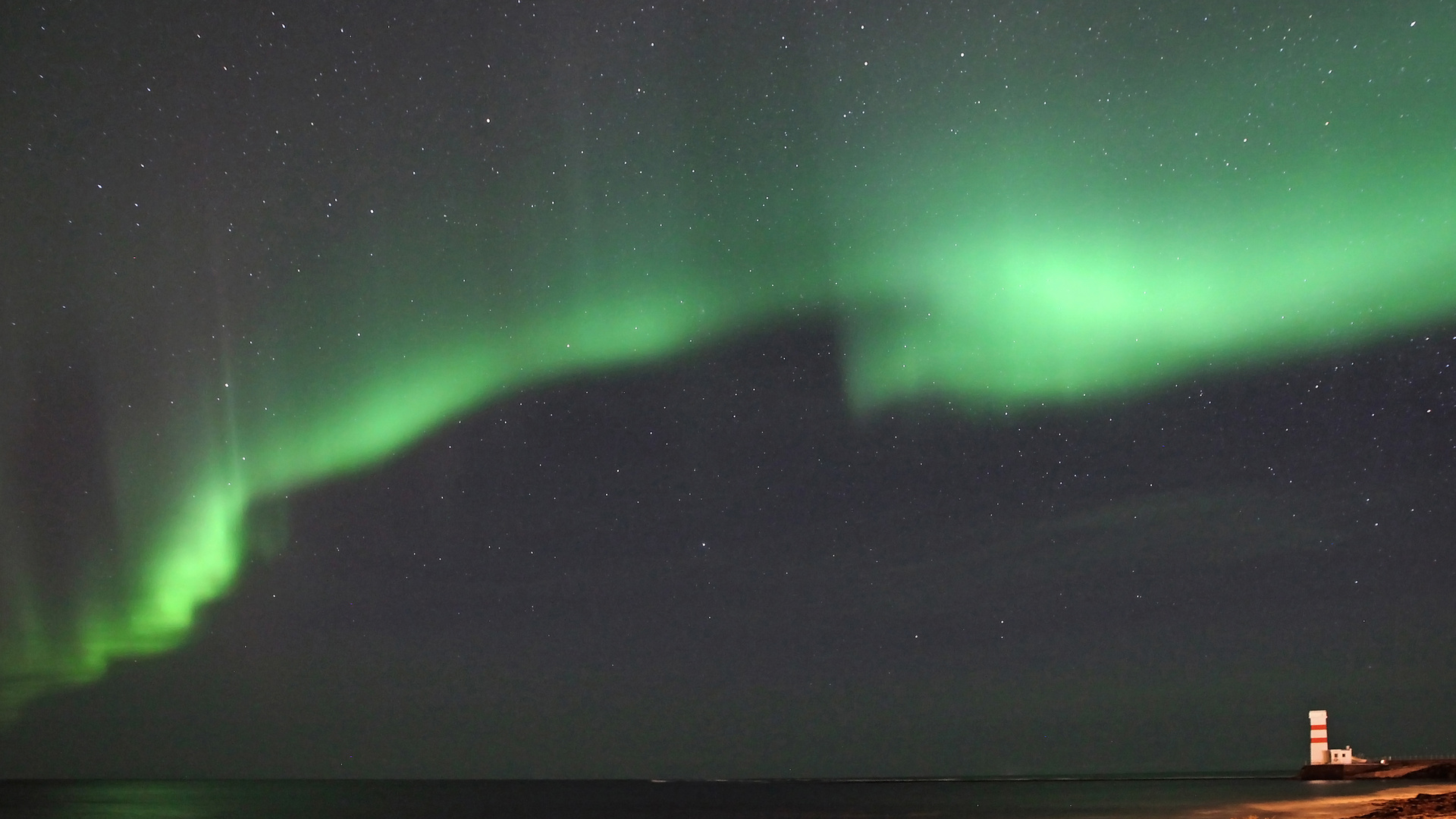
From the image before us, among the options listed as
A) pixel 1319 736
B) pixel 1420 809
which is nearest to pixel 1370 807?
pixel 1420 809

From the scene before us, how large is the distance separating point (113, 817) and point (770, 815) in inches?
2427

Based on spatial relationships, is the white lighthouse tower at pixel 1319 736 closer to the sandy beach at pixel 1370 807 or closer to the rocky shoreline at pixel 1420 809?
the sandy beach at pixel 1370 807

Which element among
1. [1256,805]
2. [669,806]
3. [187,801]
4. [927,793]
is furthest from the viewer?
[927,793]

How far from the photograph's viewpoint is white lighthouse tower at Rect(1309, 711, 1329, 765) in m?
124

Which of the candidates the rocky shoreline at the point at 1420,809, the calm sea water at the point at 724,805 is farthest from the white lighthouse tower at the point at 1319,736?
the rocky shoreline at the point at 1420,809

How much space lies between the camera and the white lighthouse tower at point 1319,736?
12406cm

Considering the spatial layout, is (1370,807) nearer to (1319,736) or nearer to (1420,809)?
(1420,809)

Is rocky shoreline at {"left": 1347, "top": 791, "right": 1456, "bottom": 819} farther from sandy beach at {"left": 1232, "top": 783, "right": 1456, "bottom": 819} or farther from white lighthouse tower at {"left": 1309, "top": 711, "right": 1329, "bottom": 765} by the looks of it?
white lighthouse tower at {"left": 1309, "top": 711, "right": 1329, "bottom": 765}

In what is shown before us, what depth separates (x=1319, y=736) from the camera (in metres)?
124

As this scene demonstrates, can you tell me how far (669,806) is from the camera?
131125 millimetres

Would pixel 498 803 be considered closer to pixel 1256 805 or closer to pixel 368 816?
pixel 368 816

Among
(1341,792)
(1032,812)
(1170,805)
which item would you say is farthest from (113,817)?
(1341,792)

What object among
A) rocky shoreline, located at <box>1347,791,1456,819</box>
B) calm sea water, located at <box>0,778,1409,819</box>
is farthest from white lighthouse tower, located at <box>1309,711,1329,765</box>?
rocky shoreline, located at <box>1347,791,1456,819</box>

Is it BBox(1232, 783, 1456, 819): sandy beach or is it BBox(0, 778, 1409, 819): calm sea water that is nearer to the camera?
BBox(1232, 783, 1456, 819): sandy beach
